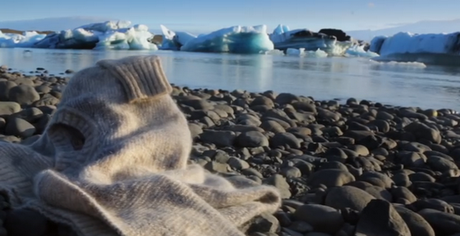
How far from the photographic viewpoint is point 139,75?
6.00 ft

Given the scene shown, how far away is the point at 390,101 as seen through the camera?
7.62 m

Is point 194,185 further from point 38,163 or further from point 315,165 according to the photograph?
point 315,165

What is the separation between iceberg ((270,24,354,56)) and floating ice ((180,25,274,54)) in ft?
14.5

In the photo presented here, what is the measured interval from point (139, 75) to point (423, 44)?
2836cm

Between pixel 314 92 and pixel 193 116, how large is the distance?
491 centimetres

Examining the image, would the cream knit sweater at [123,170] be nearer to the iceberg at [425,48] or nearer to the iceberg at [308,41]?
the iceberg at [425,48]

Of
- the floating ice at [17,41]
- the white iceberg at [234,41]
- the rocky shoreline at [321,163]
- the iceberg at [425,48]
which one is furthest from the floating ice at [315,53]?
the rocky shoreline at [321,163]

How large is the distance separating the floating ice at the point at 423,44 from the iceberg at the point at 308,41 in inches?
122

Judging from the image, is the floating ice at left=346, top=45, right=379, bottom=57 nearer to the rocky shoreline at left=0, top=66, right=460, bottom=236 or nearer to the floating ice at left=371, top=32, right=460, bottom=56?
the floating ice at left=371, top=32, right=460, bottom=56

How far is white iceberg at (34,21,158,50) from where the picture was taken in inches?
1153

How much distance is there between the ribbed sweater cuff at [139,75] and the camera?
179 centimetres

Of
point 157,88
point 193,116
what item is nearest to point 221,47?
point 193,116

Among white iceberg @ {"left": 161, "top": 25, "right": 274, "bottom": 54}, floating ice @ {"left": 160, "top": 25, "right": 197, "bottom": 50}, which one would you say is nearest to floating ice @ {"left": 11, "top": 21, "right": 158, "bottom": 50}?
floating ice @ {"left": 160, "top": 25, "right": 197, "bottom": 50}

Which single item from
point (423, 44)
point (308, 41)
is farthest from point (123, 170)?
point (308, 41)
